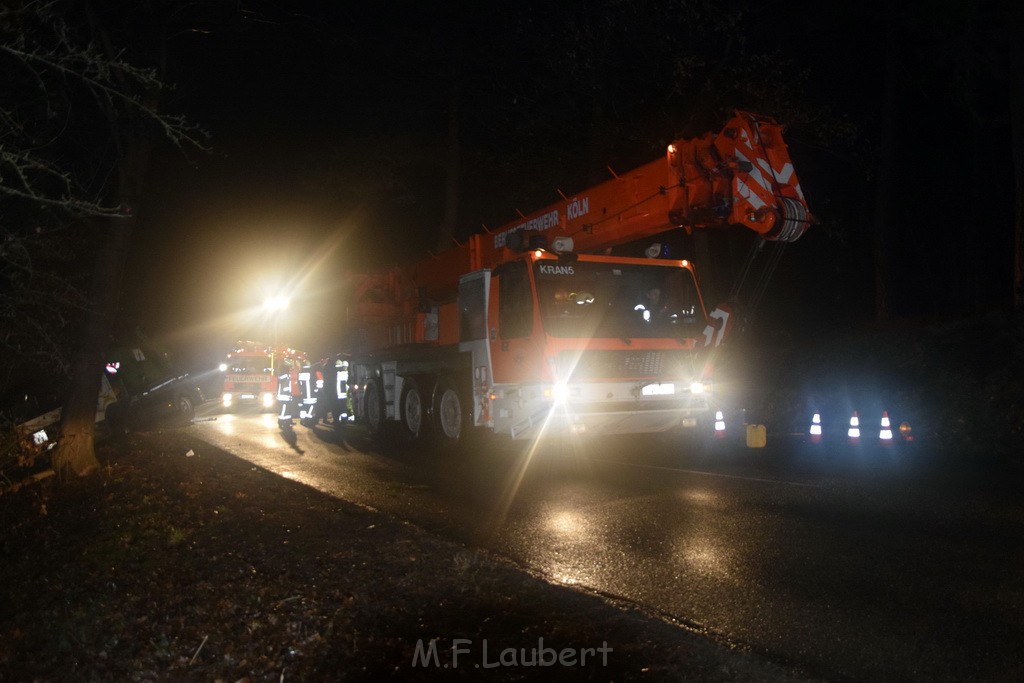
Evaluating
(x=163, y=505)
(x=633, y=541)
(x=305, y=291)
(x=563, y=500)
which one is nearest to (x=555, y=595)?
(x=633, y=541)

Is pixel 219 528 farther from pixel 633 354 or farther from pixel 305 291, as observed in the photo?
pixel 305 291

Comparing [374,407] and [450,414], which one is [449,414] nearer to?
[450,414]

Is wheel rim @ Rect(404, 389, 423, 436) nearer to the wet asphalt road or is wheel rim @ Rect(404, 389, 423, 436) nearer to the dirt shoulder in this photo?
the wet asphalt road

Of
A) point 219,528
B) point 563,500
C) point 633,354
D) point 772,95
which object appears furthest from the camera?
point 772,95

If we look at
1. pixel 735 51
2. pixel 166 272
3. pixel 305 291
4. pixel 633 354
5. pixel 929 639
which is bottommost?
pixel 929 639

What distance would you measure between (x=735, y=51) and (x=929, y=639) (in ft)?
49.8

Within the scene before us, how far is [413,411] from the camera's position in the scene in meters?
14.6

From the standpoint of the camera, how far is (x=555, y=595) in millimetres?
5461

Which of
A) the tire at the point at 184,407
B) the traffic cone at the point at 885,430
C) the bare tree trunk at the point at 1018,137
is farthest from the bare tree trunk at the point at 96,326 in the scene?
the bare tree trunk at the point at 1018,137

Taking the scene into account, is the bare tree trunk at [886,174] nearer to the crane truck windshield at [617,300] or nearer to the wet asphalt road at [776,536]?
the wet asphalt road at [776,536]

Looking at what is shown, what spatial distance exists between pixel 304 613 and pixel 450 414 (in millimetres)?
8079

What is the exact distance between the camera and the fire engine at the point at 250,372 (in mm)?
27812

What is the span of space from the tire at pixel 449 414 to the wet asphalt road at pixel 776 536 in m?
0.59

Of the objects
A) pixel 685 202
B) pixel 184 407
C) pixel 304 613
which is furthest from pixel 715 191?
pixel 184 407
